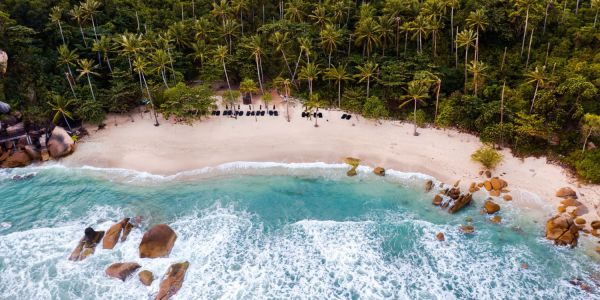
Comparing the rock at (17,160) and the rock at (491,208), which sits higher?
the rock at (17,160)

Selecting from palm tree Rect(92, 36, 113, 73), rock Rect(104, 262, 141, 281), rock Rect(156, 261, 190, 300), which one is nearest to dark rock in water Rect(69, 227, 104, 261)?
rock Rect(104, 262, 141, 281)

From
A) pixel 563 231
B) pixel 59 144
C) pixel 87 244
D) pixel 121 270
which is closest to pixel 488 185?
pixel 563 231

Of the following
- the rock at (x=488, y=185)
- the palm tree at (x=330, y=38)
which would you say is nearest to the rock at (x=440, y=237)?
the rock at (x=488, y=185)

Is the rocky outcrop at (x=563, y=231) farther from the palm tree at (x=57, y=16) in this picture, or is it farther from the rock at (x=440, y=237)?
the palm tree at (x=57, y=16)

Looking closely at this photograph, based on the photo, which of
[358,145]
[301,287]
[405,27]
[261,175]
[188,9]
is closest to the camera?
[301,287]

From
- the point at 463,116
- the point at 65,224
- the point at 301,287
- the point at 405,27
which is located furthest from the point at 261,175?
the point at 405,27

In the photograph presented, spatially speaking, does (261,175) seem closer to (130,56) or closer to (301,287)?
(301,287)

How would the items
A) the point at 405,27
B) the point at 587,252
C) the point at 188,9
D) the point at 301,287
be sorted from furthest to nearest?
the point at 188,9
the point at 405,27
the point at 587,252
the point at 301,287
